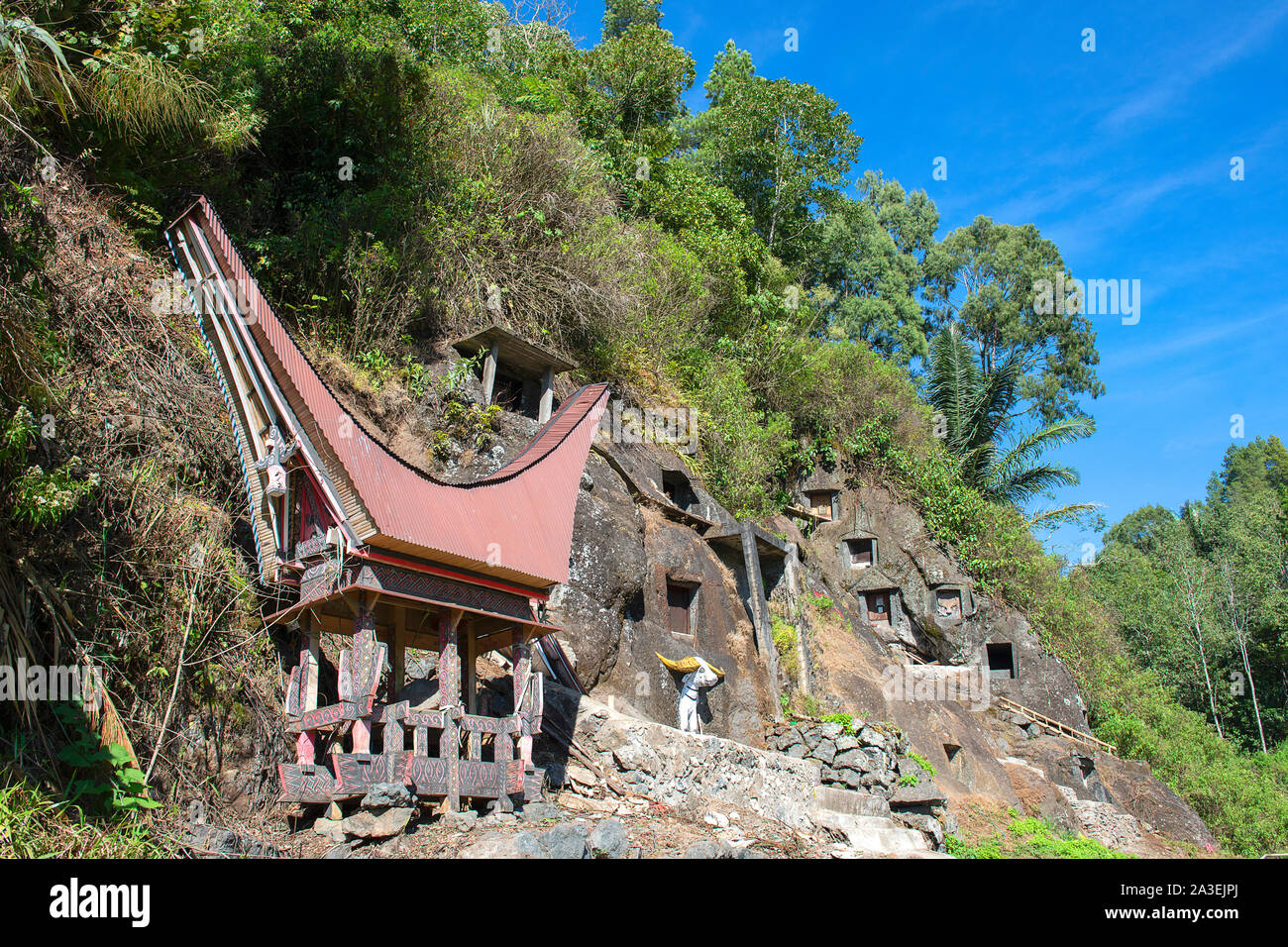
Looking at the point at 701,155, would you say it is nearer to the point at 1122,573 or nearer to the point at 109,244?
the point at 109,244

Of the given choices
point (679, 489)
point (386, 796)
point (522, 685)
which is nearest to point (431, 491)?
point (522, 685)

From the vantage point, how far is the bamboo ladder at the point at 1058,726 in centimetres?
2250

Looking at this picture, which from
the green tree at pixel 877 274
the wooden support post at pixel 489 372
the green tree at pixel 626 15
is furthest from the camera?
the green tree at pixel 877 274

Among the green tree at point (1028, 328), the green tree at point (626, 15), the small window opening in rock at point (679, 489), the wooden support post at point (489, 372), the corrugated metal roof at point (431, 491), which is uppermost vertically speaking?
the green tree at point (626, 15)

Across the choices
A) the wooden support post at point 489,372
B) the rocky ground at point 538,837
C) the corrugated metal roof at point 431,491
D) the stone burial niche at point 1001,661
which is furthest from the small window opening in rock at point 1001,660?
the corrugated metal roof at point 431,491

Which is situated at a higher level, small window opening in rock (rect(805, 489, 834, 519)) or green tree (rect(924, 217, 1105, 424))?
green tree (rect(924, 217, 1105, 424))

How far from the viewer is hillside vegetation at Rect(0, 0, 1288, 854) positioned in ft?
23.4

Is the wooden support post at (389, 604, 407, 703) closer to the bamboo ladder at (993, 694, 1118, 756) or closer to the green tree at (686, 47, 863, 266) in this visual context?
the bamboo ladder at (993, 694, 1118, 756)

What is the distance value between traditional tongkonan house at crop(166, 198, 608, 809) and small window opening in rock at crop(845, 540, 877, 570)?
63.5 feet

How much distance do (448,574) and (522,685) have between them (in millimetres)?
1523

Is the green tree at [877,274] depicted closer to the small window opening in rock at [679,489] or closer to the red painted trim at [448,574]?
the small window opening in rock at [679,489]

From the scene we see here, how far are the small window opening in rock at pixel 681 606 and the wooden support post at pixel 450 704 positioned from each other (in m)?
6.38

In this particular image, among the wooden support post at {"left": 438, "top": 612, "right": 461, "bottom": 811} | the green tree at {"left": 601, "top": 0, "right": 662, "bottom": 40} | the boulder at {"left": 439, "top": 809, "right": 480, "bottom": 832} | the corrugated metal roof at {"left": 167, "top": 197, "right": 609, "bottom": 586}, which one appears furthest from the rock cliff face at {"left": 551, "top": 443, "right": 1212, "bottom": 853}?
the green tree at {"left": 601, "top": 0, "right": 662, "bottom": 40}
